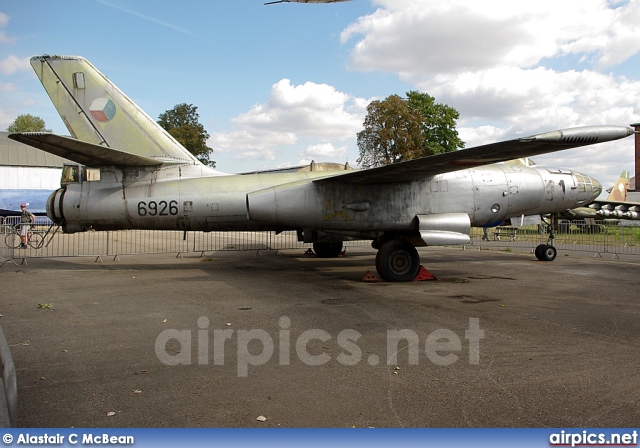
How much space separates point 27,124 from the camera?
77.0m

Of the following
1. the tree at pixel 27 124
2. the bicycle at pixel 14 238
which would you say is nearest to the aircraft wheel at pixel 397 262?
the bicycle at pixel 14 238

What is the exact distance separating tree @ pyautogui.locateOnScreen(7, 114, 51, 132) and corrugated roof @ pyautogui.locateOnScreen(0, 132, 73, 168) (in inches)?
1021

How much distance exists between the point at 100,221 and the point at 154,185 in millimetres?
1399

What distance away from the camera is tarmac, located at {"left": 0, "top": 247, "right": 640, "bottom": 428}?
136 inches

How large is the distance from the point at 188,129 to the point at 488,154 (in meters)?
54.6

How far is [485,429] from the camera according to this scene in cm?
306

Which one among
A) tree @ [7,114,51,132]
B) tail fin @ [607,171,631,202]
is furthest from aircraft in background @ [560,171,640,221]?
tree @ [7,114,51,132]

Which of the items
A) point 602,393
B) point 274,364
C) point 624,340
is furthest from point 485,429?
point 624,340

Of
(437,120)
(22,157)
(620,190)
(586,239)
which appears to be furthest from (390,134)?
(22,157)

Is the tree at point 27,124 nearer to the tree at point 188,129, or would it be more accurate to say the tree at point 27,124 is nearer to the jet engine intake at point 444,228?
the tree at point 188,129

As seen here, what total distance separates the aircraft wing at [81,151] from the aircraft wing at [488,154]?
14.1 feet

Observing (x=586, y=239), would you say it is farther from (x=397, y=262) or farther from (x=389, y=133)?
(x=389, y=133)

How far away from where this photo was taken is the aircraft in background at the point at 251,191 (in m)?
10.1

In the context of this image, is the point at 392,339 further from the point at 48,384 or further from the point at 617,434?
the point at 48,384
